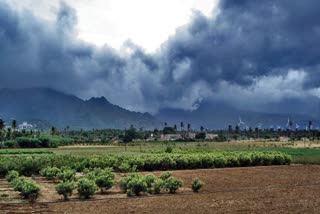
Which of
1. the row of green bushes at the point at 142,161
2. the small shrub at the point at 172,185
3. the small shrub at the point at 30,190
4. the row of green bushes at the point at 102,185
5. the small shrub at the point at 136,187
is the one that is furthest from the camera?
the row of green bushes at the point at 142,161

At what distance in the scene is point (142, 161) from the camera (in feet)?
217

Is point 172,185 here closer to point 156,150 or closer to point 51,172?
point 51,172

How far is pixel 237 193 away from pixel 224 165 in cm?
3436

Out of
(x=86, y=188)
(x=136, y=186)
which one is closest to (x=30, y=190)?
(x=86, y=188)

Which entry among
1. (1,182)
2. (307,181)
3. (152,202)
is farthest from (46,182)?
(307,181)

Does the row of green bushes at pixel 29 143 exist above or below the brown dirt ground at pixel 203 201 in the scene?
above

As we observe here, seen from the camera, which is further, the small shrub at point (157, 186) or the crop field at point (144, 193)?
the small shrub at point (157, 186)

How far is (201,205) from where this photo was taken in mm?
32781

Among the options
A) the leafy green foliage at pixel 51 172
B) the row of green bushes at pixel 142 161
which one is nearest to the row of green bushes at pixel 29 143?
the row of green bushes at pixel 142 161

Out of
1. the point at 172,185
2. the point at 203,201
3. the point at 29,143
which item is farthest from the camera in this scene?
the point at 29,143

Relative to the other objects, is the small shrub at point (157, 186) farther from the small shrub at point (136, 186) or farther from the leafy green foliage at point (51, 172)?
the leafy green foliage at point (51, 172)

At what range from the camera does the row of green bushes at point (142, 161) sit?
5653cm

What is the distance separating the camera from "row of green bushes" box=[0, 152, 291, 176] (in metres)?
56.5

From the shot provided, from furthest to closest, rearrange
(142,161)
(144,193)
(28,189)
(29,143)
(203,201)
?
(29,143)
(142,161)
(144,193)
(28,189)
(203,201)
